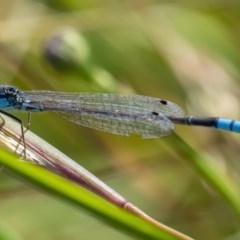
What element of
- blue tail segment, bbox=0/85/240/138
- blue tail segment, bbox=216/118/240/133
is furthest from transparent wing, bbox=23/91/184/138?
blue tail segment, bbox=216/118/240/133

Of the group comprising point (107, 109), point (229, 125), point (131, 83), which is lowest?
point (107, 109)

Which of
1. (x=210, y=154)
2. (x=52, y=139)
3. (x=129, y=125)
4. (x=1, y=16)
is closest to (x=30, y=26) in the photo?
(x=1, y=16)

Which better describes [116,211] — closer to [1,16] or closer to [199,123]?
[199,123]

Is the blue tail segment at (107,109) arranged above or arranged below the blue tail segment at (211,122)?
below

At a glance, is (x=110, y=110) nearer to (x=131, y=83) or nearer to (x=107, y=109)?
(x=107, y=109)

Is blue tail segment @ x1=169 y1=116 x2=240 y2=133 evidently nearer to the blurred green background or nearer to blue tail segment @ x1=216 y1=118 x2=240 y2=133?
blue tail segment @ x1=216 y1=118 x2=240 y2=133

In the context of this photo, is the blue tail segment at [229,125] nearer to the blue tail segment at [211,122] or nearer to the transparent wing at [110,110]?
the blue tail segment at [211,122]

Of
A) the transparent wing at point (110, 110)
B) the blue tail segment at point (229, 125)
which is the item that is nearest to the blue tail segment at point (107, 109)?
the transparent wing at point (110, 110)

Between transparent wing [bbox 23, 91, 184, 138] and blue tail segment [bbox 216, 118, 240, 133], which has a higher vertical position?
blue tail segment [bbox 216, 118, 240, 133]

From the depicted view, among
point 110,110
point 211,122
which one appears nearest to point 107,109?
point 110,110
